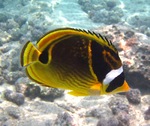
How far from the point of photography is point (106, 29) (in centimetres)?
620

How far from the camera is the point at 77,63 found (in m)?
0.99

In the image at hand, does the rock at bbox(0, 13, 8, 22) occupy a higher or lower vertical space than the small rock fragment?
lower

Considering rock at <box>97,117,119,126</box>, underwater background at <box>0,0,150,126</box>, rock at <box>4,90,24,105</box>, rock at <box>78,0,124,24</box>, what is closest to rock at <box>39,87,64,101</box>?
underwater background at <box>0,0,150,126</box>

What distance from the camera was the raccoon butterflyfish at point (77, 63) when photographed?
99 cm

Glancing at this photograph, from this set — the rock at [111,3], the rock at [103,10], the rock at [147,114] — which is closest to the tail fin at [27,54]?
the rock at [147,114]

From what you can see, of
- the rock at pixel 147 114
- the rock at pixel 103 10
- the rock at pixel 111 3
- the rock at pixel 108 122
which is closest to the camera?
the rock at pixel 108 122

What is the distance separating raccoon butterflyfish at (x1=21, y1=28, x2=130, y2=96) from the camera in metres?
0.99

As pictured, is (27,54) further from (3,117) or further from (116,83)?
(3,117)

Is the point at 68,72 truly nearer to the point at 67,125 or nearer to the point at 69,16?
the point at 67,125

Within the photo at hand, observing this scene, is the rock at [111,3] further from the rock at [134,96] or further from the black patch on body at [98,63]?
the black patch on body at [98,63]

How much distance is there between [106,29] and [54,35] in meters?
5.32

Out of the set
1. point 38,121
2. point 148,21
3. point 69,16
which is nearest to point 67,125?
point 38,121

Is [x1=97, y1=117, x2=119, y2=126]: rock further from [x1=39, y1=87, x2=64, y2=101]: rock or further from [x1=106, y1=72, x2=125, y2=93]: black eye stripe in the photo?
[x1=106, y1=72, x2=125, y2=93]: black eye stripe

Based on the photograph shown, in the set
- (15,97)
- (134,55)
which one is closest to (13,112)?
(15,97)
